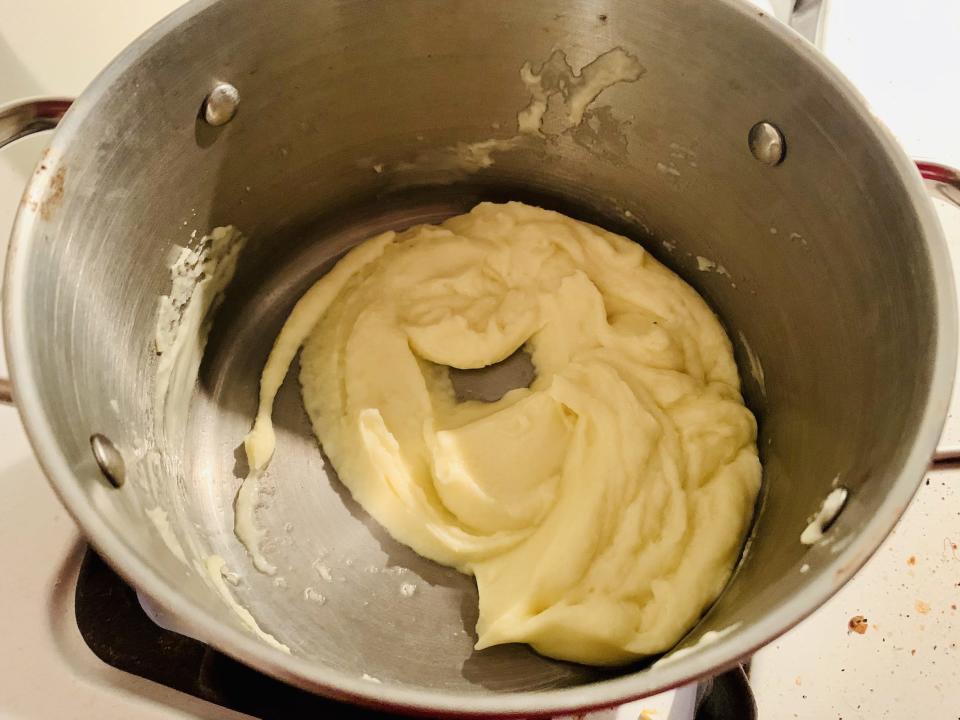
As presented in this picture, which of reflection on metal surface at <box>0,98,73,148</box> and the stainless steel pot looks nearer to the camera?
the stainless steel pot

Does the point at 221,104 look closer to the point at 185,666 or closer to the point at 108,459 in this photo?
the point at 108,459

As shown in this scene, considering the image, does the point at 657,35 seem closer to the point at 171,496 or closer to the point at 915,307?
the point at 915,307

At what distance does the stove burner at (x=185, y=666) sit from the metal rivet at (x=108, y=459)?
0.29ft

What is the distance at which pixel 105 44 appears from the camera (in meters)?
1.10

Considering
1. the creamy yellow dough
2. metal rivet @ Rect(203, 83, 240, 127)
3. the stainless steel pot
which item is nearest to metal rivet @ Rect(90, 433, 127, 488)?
the stainless steel pot

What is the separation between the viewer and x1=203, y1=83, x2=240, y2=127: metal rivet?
0.97m

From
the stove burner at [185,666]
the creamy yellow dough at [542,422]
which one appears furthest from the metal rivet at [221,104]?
the stove burner at [185,666]

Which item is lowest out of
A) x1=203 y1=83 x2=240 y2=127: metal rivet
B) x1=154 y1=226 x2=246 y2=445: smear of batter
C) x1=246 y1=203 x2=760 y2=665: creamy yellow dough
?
x1=246 y1=203 x2=760 y2=665: creamy yellow dough

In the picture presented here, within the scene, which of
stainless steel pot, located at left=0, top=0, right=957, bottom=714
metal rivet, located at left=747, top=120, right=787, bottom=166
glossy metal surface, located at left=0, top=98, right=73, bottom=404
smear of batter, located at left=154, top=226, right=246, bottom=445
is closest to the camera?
stainless steel pot, located at left=0, top=0, right=957, bottom=714

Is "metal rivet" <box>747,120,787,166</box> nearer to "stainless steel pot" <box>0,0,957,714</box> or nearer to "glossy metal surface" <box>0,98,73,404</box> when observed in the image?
"stainless steel pot" <box>0,0,957,714</box>

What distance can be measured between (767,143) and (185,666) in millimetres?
953

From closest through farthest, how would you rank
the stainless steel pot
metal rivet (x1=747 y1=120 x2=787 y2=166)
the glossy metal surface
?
1. the stainless steel pot
2. the glossy metal surface
3. metal rivet (x1=747 y1=120 x2=787 y2=166)

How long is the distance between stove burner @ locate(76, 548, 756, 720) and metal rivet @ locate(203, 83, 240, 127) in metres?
0.57

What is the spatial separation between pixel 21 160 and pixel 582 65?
2.77ft
